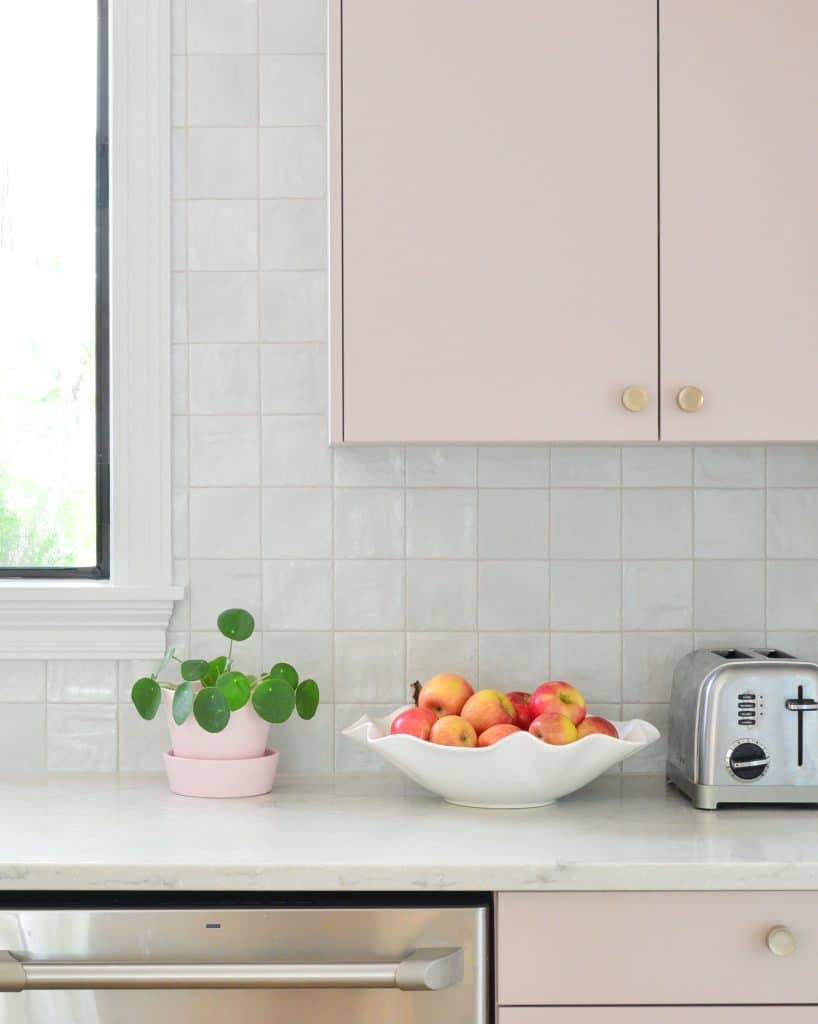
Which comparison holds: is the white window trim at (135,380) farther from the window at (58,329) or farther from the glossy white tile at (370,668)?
the glossy white tile at (370,668)

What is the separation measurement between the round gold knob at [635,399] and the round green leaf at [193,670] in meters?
0.77

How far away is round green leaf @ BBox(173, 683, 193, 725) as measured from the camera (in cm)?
174

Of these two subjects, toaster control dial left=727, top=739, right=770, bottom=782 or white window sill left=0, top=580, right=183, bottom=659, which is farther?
white window sill left=0, top=580, right=183, bottom=659

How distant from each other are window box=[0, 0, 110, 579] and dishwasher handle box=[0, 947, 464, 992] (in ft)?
2.60

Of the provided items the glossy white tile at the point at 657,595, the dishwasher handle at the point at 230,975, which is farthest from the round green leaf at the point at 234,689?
the glossy white tile at the point at 657,595

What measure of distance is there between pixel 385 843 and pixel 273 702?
1.14 ft

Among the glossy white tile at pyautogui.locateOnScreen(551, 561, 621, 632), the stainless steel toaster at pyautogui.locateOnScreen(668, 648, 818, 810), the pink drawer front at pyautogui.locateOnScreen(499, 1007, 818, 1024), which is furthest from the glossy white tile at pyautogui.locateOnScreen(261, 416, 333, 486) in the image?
the pink drawer front at pyautogui.locateOnScreen(499, 1007, 818, 1024)

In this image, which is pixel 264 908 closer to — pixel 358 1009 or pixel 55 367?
pixel 358 1009

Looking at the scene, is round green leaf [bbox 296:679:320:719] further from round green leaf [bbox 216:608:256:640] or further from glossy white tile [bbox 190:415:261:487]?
glossy white tile [bbox 190:415:261:487]

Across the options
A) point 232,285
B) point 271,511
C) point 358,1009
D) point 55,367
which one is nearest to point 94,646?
point 271,511

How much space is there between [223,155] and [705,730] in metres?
1.25

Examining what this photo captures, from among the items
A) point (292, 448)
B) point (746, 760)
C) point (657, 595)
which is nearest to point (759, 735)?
point (746, 760)

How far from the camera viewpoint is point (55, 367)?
2.01 metres

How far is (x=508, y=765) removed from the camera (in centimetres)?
162
